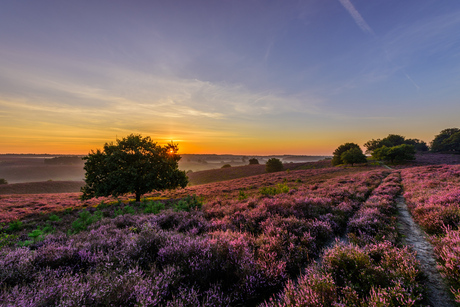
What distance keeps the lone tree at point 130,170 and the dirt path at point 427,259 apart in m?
19.5

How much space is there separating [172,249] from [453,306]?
5.14 metres

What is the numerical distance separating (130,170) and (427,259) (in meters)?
21.0

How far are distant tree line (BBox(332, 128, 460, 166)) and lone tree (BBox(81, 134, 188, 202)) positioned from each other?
5405 centimetres

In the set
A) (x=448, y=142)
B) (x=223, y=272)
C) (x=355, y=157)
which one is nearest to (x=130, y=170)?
(x=223, y=272)

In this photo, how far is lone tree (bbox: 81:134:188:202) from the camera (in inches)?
716

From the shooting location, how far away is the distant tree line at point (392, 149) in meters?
51.8

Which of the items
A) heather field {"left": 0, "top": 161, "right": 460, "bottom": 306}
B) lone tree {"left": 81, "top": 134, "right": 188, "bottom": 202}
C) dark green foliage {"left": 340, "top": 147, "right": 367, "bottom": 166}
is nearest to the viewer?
heather field {"left": 0, "top": 161, "right": 460, "bottom": 306}

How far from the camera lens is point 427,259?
4.16 m

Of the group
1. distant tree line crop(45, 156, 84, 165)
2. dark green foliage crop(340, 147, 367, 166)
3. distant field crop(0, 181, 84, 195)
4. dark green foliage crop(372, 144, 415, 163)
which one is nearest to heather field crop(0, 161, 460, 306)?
dark green foliage crop(340, 147, 367, 166)

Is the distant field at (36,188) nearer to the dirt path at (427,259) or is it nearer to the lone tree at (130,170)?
the lone tree at (130,170)

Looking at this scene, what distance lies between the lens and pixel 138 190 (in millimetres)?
19750

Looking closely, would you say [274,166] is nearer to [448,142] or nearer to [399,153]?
[399,153]

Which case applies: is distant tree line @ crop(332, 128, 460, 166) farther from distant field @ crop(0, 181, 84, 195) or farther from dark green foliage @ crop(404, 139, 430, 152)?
distant field @ crop(0, 181, 84, 195)

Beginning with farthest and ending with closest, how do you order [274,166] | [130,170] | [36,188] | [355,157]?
[274,166] → [355,157] → [36,188] → [130,170]
